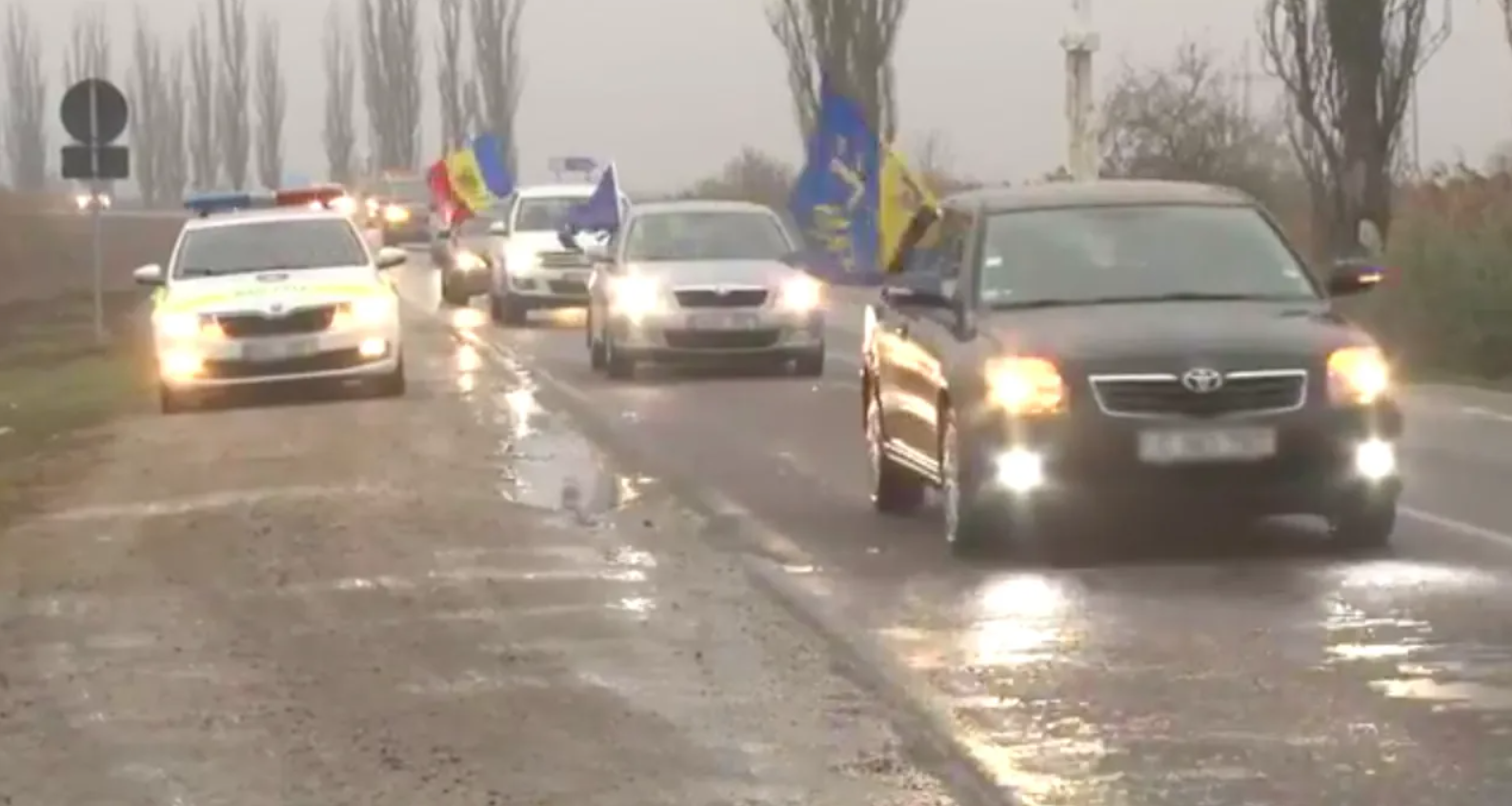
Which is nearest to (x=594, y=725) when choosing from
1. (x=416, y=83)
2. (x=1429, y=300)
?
(x=1429, y=300)

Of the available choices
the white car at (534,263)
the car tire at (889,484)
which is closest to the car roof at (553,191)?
the white car at (534,263)

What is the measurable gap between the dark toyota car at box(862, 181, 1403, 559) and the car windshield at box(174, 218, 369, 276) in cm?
1051

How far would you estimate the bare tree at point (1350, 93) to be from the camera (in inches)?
1198

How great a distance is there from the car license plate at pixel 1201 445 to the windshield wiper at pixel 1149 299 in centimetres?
108

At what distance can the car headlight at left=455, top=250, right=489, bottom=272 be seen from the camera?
140 ft

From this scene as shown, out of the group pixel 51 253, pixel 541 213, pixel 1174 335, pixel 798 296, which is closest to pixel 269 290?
pixel 798 296

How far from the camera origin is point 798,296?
25.3 meters

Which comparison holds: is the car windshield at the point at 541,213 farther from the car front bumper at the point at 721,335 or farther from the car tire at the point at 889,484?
the car tire at the point at 889,484

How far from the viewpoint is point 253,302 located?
22.4 m

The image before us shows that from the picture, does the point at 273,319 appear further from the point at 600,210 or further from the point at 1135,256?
the point at 600,210

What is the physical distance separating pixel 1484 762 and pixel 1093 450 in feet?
13.7

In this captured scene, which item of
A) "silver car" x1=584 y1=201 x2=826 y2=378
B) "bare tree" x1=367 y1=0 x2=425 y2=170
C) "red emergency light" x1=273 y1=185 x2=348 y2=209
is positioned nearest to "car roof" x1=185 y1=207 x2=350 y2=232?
"silver car" x1=584 y1=201 x2=826 y2=378

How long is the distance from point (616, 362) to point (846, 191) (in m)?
20.3

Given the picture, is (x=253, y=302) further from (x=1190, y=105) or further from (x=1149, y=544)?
(x=1190, y=105)
